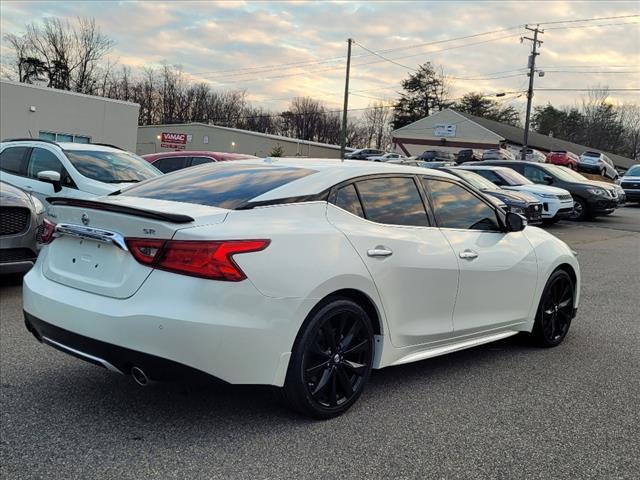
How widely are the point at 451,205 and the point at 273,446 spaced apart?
2276mm

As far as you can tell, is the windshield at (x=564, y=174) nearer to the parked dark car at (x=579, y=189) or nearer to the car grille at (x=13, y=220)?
the parked dark car at (x=579, y=189)

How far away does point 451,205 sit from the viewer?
4.60 metres

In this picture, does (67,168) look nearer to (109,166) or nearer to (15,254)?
(109,166)

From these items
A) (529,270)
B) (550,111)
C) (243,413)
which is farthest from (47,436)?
(550,111)

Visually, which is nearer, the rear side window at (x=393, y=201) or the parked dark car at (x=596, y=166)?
the rear side window at (x=393, y=201)

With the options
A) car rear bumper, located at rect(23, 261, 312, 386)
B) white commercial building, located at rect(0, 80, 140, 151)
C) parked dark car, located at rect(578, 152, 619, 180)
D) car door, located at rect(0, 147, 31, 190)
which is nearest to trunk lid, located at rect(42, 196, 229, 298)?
car rear bumper, located at rect(23, 261, 312, 386)

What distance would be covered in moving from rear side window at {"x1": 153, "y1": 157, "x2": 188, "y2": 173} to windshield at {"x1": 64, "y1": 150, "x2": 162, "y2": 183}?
3.02 metres

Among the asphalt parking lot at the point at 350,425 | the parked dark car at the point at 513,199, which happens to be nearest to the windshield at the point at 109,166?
the asphalt parking lot at the point at 350,425

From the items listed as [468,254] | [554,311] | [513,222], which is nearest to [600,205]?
[554,311]

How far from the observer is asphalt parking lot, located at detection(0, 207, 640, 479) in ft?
10.1

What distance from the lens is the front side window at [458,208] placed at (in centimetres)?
448

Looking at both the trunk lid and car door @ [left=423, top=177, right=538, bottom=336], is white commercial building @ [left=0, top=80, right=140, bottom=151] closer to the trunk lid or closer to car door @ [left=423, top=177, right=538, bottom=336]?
the trunk lid

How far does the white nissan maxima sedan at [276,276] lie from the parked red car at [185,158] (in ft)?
26.0

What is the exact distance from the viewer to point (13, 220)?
6.60 m
